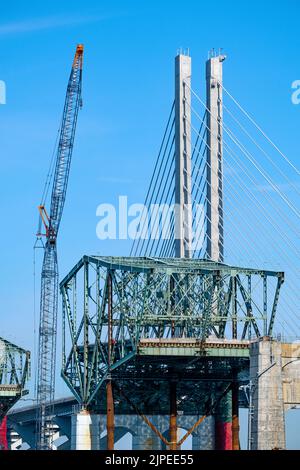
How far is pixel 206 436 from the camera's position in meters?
167

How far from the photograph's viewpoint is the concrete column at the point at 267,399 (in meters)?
115

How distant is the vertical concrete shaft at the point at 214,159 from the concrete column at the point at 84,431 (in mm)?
26461

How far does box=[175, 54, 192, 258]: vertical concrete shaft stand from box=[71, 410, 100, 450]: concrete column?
79.9 feet

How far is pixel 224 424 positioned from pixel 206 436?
14.0 m

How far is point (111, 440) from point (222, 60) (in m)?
45.0

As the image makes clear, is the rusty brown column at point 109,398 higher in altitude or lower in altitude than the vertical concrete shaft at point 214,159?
lower

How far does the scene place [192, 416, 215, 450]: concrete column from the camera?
160 metres

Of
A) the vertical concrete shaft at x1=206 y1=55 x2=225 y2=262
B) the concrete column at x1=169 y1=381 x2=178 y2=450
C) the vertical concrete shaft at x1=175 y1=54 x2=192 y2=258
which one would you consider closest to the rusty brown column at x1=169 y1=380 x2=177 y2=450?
the concrete column at x1=169 y1=381 x2=178 y2=450

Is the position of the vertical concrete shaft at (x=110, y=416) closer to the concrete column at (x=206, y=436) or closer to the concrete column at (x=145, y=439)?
the concrete column at (x=206, y=436)

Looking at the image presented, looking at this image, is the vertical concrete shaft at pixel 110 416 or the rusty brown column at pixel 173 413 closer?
the rusty brown column at pixel 173 413

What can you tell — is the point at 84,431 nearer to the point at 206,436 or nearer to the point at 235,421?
the point at 235,421

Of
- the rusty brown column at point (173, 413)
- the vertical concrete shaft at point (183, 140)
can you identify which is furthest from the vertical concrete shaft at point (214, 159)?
the rusty brown column at point (173, 413)
